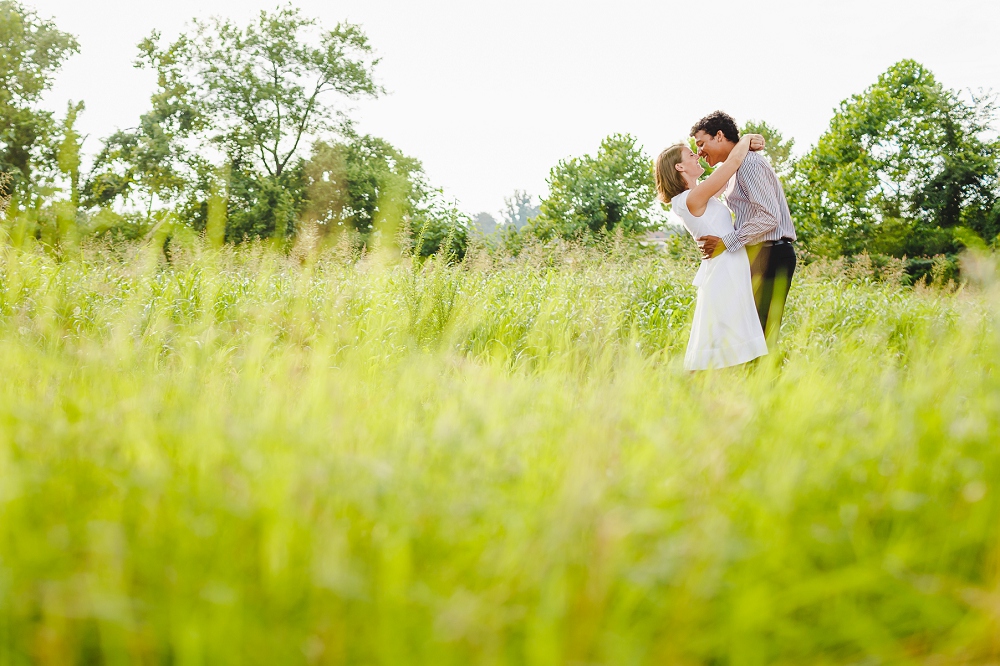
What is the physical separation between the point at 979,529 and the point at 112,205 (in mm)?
32159

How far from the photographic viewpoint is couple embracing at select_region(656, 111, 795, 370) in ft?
12.2

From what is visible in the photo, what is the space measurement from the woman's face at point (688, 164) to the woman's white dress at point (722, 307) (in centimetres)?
16

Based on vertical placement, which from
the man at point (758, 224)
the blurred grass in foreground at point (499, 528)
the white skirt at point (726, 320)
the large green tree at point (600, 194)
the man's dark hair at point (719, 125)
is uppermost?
the large green tree at point (600, 194)

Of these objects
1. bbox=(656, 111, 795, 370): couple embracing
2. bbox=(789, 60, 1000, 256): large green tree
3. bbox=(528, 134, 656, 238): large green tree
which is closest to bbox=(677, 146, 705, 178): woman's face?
bbox=(656, 111, 795, 370): couple embracing

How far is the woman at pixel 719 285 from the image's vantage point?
12.1 ft

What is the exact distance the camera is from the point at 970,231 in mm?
21250

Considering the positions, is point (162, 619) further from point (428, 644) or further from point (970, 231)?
point (970, 231)

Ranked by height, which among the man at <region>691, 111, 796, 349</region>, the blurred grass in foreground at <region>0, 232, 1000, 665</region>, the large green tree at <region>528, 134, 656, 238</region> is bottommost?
the blurred grass in foreground at <region>0, 232, 1000, 665</region>

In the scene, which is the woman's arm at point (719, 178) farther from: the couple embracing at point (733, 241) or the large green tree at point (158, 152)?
the large green tree at point (158, 152)

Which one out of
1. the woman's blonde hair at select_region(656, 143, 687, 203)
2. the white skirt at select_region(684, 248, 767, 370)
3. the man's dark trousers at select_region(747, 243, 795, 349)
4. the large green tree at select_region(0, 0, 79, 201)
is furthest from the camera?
the large green tree at select_region(0, 0, 79, 201)

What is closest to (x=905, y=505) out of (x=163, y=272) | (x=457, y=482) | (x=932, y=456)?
(x=932, y=456)

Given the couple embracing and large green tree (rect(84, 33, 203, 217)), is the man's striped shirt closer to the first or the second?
the couple embracing

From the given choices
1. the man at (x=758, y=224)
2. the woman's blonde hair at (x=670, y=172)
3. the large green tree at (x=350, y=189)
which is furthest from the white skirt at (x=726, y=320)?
the large green tree at (x=350, y=189)

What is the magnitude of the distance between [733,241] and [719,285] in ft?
0.91
